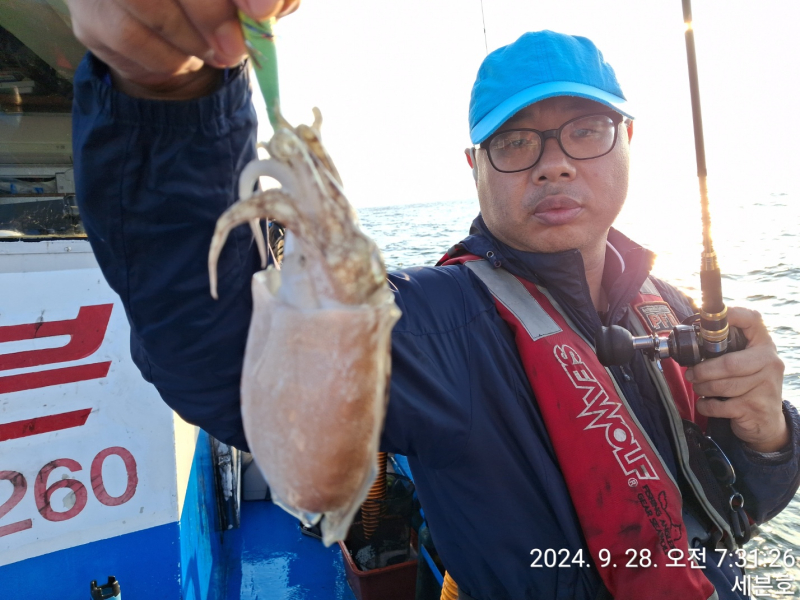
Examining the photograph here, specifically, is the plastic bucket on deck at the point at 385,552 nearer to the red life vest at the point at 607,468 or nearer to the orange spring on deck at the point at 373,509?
the orange spring on deck at the point at 373,509

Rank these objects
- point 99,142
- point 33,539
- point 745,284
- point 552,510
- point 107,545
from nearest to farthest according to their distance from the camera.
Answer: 1. point 99,142
2. point 552,510
3. point 33,539
4. point 107,545
5. point 745,284

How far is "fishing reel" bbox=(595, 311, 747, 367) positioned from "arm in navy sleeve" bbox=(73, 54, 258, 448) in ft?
4.53

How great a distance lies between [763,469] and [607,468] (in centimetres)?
93

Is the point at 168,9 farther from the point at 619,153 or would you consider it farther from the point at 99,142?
the point at 619,153

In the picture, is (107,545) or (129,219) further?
(107,545)

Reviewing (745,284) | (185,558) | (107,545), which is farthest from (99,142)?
(745,284)

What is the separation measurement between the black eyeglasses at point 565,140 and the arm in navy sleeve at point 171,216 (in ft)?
4.93

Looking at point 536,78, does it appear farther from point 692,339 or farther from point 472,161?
point 692,339

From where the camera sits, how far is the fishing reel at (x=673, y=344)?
6.68 ft

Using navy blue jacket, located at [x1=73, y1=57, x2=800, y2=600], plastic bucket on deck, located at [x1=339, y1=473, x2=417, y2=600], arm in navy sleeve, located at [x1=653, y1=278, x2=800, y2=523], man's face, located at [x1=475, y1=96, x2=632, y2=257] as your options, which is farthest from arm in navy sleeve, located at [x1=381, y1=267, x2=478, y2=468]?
plastic bucket on deck, located at [x1=339, y1=473, x2=417, y2=600]

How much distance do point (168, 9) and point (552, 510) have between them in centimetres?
189

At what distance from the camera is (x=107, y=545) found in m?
2.58

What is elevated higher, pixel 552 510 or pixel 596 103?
pixel 596 103

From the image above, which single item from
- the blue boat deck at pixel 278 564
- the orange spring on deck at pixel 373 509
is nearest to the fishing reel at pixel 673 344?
the orange spring on deck at pixel 373 509
